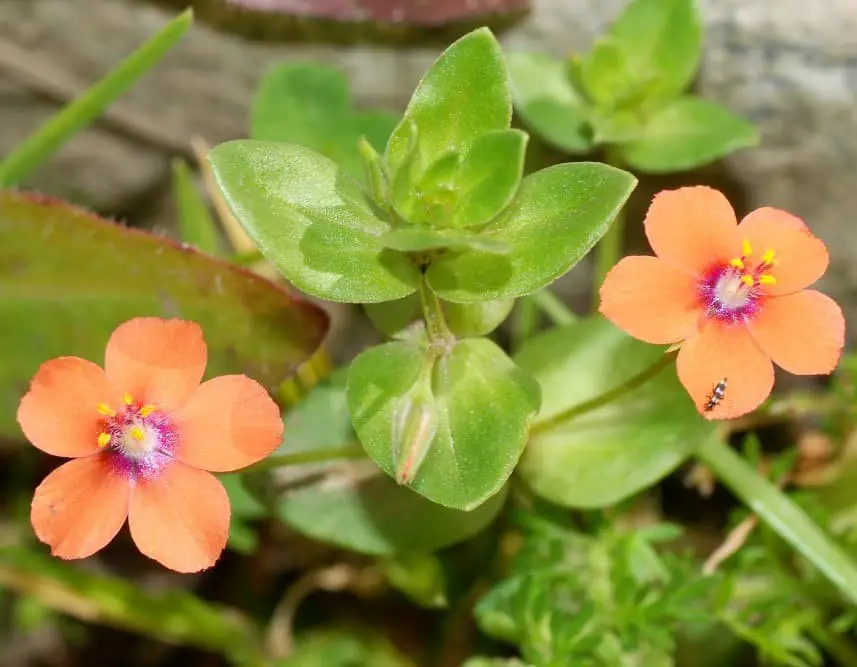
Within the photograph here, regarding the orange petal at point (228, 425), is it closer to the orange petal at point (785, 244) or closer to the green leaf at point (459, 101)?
the green leaf at point (459, 101)

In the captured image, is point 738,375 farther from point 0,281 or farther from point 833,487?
point 0,281

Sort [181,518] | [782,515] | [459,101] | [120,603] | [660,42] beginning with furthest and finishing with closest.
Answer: [120,603]
[660,42]
[782,515]
[459,101]
[181,518]

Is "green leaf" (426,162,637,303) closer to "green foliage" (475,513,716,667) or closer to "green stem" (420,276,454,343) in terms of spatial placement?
"green stem" (420,276,454,343)

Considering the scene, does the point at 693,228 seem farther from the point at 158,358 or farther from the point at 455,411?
the point at 158,358

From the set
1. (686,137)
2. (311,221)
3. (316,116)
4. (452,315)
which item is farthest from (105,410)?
(686,137)

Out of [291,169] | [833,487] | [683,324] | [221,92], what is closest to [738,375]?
[683,324]

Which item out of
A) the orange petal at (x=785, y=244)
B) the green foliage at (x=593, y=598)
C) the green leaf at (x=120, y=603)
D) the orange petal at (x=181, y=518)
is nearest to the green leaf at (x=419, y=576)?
the green foliage at (x=593, y=598)

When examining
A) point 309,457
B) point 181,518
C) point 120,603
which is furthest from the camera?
point 120,603
